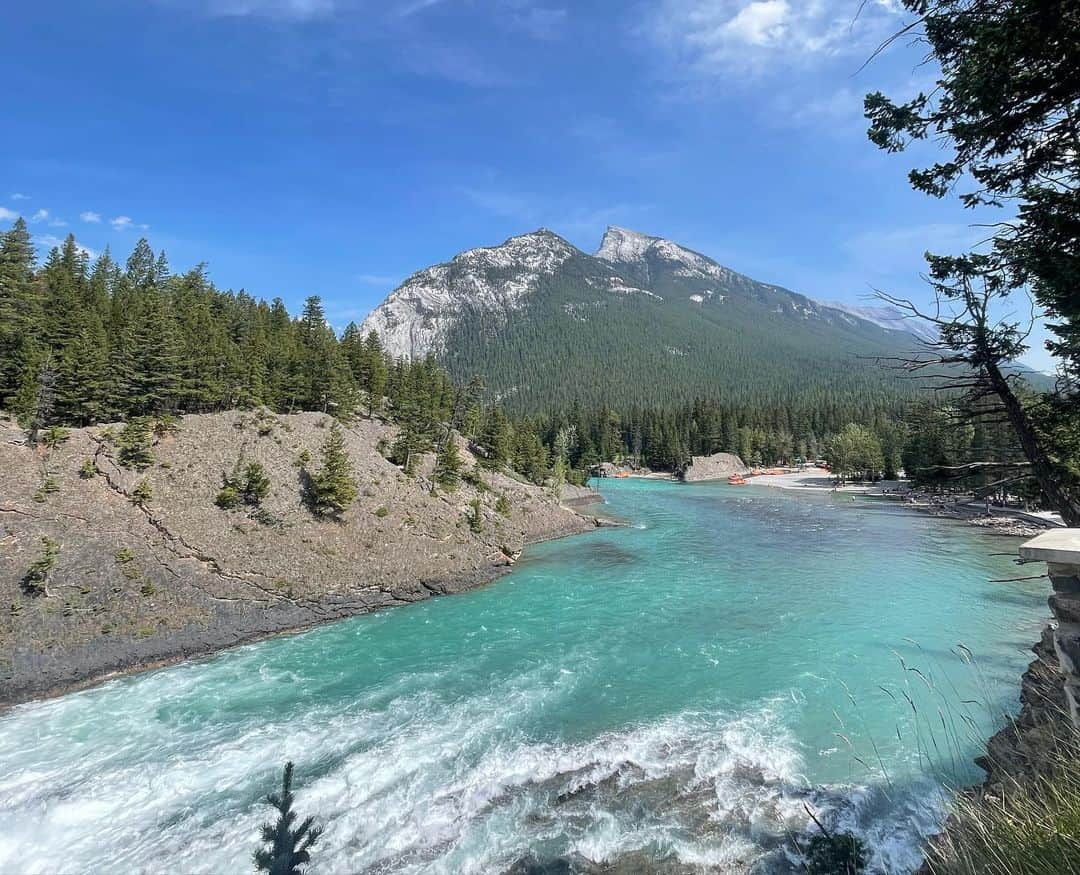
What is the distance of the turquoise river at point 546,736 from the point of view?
33.6 feet

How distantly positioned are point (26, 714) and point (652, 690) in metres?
19.0

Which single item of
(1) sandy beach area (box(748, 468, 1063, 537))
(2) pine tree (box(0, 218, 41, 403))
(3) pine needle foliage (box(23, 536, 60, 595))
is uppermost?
(2) pine tree (box(0, 218, 41, 403))

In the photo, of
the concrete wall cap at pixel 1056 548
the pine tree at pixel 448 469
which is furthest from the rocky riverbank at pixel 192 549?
the concrete wall cap at pixel 1056 548

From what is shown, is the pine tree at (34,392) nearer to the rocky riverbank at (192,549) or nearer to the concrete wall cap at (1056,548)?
the rocky riverbank at (192,549)

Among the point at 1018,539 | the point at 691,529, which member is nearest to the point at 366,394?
the point at 691,529

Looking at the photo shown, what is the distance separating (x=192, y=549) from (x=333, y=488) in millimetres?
7292

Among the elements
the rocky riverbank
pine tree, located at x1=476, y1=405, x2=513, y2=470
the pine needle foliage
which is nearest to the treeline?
the rocky riverbank

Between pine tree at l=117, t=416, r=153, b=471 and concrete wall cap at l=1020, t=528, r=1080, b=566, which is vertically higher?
pine tree at l=117, t=416, r=153, b=471

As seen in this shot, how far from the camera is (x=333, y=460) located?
30.1 m

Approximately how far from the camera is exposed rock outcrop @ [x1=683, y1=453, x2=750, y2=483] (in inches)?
4264

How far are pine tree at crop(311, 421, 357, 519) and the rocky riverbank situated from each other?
2.48 ft

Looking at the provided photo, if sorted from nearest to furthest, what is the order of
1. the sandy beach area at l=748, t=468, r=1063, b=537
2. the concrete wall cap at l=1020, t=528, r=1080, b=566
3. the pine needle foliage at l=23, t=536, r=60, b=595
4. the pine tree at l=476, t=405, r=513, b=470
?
the concrete wall cap at l=1020, t=528, r=1080, b=566 < the pine needle foliage at l=23, t=536, r=60, b=595 < the sandy beach area at l=748, t=468, r=1063, b=537 < the pine tree at l=476, t=405, r=513, b=470

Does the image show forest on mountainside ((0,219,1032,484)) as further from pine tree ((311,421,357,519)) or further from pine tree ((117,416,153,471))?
pine tree ((311,421,357,519))

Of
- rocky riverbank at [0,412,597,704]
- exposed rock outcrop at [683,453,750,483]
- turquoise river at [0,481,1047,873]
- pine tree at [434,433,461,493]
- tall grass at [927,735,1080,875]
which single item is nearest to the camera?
tall grass at [927,735,1080,875]
